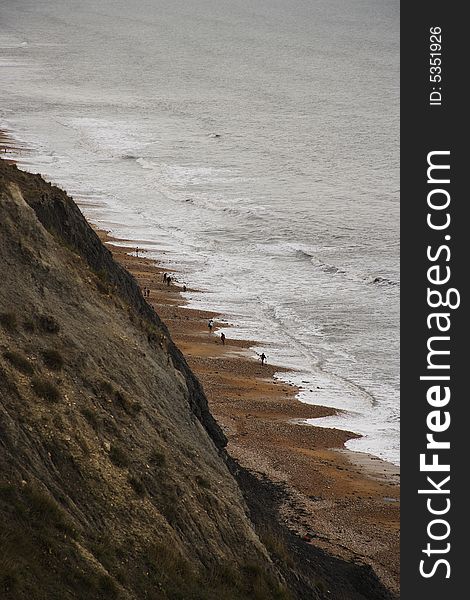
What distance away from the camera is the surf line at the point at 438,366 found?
Answer: 51.8 ft

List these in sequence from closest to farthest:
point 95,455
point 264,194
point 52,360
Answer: point 95,455, point 52,360, point 264,194

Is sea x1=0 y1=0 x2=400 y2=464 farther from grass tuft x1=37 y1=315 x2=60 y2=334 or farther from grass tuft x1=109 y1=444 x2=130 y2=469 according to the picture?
grass tuft x1=109 y1=444 x2=130 y2=469

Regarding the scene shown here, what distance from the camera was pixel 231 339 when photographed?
37938mm

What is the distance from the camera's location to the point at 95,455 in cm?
1507

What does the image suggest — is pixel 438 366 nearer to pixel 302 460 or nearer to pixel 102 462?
pixel 102 462

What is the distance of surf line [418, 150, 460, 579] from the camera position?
622 inches

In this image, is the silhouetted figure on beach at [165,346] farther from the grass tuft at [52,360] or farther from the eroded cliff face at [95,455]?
the grass tuft at [52,360]

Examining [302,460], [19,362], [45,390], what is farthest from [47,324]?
[302,460]

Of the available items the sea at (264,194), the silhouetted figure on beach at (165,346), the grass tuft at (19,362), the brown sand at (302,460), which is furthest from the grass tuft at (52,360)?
the sea at (264,194)

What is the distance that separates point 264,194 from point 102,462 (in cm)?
6598

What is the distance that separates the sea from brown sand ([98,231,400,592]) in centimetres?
101

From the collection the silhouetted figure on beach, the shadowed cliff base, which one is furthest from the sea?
the shadowed cliff base

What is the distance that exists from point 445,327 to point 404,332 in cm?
75

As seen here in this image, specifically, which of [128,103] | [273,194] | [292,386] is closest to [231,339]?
[292,386]
